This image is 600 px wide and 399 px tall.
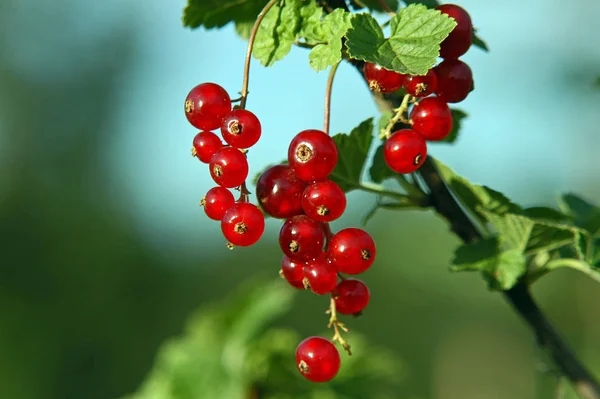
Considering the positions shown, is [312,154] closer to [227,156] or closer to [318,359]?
[227,156]

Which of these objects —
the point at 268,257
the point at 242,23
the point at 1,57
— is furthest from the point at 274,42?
the point at 1,57

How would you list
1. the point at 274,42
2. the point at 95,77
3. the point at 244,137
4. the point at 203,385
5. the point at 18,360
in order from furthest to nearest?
the point at 95,77, the point at 18,360, the point at 203,385, the point at 274,42, the point at 244,137

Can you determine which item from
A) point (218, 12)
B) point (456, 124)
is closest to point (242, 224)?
point (218, 12)

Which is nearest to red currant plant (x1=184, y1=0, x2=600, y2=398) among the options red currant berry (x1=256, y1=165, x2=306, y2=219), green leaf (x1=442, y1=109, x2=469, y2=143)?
red currant berry (x1=256, y1=165, x2=306, y2=219)

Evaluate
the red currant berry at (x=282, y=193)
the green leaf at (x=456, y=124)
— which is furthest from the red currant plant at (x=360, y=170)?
the green leaf at (x=456, y=124)

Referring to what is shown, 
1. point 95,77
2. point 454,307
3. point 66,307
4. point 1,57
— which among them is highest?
point 1,57

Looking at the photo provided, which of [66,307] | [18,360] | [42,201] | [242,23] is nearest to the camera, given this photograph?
[242,23]

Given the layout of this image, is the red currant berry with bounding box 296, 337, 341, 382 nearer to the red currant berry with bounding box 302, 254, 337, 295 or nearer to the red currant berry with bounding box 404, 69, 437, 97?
the red currant berry with bounding box 302, 254, 337, 295

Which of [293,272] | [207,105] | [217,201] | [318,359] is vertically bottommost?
[318,359]

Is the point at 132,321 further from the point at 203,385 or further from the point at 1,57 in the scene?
the point at 203,385
